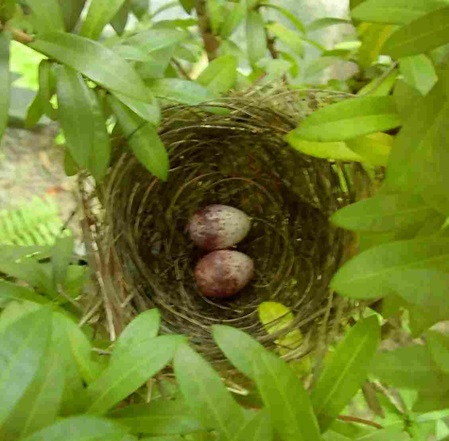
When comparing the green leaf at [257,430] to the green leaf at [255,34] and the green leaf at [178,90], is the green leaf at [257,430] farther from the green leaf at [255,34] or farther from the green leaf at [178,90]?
the green leaf at [255,34]

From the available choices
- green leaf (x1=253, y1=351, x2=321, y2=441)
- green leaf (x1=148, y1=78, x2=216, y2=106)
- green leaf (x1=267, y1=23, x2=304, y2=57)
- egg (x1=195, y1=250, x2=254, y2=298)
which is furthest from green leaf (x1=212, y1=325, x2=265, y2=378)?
green leaf (x1=267, y1=23, x2=304, y2=57)

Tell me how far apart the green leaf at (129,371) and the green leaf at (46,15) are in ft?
0.93

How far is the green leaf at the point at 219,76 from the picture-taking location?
27.1 inches

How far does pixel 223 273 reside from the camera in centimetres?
89

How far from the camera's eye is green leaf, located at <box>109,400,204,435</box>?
0.47 m

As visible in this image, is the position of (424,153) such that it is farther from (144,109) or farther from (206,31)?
(206,31)

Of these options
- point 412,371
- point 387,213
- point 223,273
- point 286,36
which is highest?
point 286,36

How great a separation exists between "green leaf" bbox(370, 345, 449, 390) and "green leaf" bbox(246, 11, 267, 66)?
0.49m

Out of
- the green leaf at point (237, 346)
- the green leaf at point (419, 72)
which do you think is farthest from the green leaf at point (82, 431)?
the green leaf at point (419, 72)

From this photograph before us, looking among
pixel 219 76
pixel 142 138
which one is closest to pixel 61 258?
pixel 142 138

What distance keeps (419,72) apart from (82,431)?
0.48 m

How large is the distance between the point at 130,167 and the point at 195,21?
0.96 feet

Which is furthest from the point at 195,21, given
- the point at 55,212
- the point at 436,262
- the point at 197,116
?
the point at 55,212

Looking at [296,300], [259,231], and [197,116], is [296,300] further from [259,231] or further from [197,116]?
[197,116]
